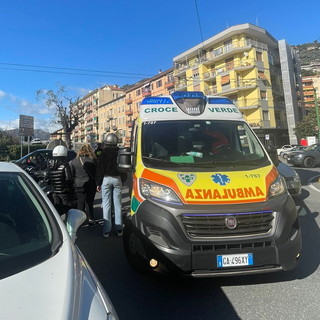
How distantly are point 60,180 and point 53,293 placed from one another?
433cm

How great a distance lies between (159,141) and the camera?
4.36 meters

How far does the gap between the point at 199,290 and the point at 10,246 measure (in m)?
2.17

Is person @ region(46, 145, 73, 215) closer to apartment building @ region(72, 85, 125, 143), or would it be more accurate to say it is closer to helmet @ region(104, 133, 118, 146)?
helmet @ region(104, 133, 118, 146)

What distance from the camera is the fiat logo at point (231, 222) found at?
3.06 m

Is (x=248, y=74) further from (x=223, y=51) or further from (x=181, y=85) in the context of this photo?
(x=181, y=85)

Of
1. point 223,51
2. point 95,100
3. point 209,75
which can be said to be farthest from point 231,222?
point 95,100

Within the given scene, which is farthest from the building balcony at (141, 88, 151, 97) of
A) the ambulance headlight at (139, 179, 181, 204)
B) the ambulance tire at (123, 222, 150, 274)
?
the ambulance headlight at (139, 179, 181, 204)

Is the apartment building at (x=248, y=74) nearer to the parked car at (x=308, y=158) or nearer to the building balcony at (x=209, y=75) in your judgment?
the building balcony at (x=209, y=75)

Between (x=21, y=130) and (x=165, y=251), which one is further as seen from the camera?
(x=21, y=130)

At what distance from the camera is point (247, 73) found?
157 ft

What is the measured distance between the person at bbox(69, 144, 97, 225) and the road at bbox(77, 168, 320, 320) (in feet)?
7.01

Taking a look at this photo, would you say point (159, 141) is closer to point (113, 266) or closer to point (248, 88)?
point (113, 266)

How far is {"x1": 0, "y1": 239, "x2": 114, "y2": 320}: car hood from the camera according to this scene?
1.36 metres

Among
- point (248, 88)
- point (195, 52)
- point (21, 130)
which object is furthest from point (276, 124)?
point (21, 130)
